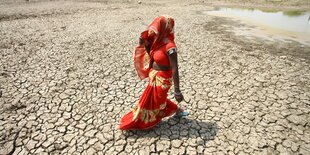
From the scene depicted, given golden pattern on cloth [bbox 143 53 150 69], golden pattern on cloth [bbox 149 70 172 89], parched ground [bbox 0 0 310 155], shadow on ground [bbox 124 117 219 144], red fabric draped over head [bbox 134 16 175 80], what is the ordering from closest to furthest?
red fabric draped over head [bbox 134 16 175 80]
golden pattern on cloth [bbox 149 70 172 89]
golden pattern on cloth [bbox 143 53 150 69]
parched ground [bbox 0 0 310 155]
shadow on ground [bbox 124 117 219 144]

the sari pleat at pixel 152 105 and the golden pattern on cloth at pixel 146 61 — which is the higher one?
the golden pattern on cloth at pixel 146 61

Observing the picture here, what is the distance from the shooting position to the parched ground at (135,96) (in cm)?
258

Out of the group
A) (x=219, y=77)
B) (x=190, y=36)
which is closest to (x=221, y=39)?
(x=190, y=36)

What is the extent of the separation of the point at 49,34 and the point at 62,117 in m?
5.35

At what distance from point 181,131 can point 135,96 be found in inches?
51.5

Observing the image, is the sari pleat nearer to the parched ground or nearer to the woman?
the woman

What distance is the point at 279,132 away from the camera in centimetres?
280

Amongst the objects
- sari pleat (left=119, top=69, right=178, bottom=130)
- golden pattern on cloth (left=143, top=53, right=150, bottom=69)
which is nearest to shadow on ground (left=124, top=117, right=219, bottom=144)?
sari pleat (left=119, top=69, right=178, bottom=130)

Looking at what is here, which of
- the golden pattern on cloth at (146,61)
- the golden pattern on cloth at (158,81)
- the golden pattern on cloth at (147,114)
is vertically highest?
the golden pattern on cloth at (146,61)

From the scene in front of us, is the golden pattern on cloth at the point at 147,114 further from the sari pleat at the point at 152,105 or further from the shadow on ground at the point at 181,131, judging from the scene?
the shadow on ground at the point at 181,131

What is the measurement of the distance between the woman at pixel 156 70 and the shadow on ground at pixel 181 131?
0.55 feet

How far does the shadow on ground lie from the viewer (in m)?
2.69

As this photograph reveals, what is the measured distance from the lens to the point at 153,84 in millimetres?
2293

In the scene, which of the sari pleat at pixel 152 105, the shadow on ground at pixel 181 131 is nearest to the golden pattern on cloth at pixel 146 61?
the sari pleat at pixel 152 105
